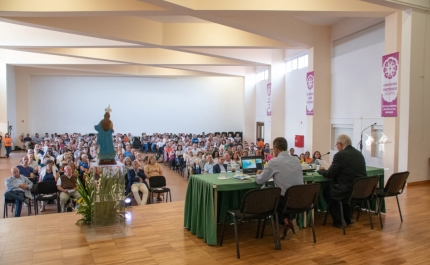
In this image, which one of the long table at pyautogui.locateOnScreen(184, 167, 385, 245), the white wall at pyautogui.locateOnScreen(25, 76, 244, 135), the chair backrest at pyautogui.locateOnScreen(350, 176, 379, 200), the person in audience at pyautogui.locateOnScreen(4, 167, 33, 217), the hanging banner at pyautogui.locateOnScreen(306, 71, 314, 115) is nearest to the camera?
the long table at pyautogui.locateOnScreen(184, 167, 385, 245)

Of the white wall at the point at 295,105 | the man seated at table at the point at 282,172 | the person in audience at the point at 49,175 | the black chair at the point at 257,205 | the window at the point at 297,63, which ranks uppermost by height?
the window at the point at 297,63

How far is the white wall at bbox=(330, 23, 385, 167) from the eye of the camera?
366 inches

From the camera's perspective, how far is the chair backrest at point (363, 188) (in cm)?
446

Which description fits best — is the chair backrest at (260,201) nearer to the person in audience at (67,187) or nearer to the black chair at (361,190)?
the black chair at (361,190)

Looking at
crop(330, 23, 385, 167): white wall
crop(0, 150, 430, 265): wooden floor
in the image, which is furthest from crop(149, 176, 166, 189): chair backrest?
crop(330, 23, 385, 167): white wall

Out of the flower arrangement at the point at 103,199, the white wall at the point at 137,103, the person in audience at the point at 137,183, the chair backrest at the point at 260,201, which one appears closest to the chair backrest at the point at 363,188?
the chair backrest at the point at 260,201

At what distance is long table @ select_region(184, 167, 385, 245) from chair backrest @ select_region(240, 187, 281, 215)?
0.48 meters

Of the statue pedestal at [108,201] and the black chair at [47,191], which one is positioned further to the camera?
the black chair at [47,191]

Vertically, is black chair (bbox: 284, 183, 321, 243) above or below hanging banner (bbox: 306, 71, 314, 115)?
below

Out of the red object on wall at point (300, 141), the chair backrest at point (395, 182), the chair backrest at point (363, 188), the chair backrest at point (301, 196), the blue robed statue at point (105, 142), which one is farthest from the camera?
the red object on wall at point (300, 141)

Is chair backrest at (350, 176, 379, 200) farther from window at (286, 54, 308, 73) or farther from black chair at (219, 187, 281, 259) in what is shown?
window at (286, 54, 308, 73)

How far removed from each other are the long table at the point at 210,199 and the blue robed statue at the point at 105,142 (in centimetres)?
142

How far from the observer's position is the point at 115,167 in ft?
16.6

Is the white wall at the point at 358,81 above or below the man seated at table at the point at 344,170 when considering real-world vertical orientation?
above
